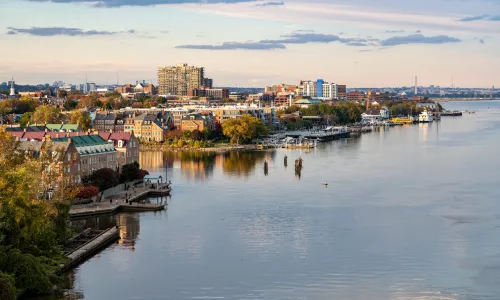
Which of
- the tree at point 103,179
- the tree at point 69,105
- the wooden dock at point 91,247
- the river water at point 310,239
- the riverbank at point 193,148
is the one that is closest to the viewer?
the river water at point 310,239

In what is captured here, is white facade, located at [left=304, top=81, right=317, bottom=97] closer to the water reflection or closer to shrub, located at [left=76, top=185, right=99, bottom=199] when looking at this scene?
shrub, located at [left=76, top=185, right=99, bottom=199]

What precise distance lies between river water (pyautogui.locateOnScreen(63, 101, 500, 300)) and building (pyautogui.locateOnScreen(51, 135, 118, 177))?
7.95ft

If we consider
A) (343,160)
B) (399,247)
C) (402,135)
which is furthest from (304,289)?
(402,135)

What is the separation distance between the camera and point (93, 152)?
947 inches

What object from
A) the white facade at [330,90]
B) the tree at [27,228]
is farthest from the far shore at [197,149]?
the white facade at [330,90]

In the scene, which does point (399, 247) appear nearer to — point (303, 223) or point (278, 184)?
point (303, 223)

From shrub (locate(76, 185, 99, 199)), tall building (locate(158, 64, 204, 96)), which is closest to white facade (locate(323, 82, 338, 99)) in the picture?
tall building (locate(158, 64, 204, 96))

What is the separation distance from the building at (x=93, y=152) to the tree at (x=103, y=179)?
28.6 inches

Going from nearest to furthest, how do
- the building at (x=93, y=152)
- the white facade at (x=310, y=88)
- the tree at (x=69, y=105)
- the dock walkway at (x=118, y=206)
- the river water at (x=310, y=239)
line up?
the river water at (x=310, y=239)
the dock walkway at (x=118, y=206)
the building at (x=93, y=152)
the tree at (x=69, y=105)
the white facade at (x=310, y=88)

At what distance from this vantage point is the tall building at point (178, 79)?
112 meters

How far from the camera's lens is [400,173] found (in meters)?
30.0

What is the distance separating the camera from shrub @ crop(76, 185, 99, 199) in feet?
67.8

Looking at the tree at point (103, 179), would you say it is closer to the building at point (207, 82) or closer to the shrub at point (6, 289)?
the shrub at point (6, 289)

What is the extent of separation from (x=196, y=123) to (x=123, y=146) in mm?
20004
